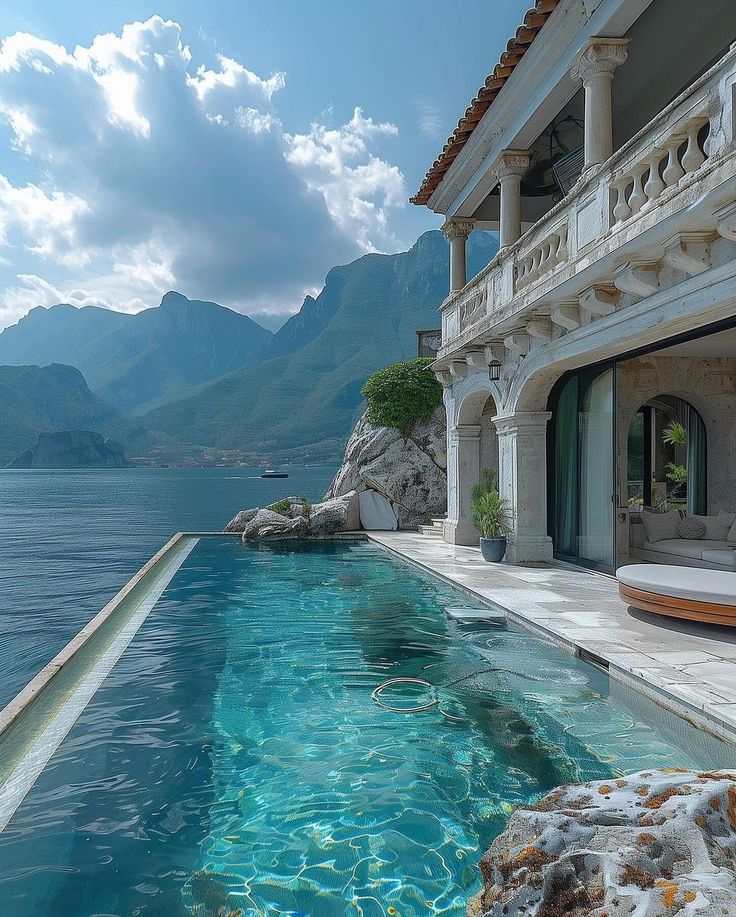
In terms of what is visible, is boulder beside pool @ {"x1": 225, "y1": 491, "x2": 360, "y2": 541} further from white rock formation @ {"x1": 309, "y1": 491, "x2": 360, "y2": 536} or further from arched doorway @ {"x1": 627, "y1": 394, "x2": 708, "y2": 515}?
arched doorway @ {"x1": 627, "y1": 394, "x2": 708, "y2": 515}

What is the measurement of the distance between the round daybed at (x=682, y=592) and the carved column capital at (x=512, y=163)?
7437mm

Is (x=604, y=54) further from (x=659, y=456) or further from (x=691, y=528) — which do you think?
(x=659, y=456)

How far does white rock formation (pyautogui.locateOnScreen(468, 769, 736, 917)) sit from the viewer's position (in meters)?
1.80

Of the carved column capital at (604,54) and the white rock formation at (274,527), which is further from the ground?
the carved column capital at (604,54)

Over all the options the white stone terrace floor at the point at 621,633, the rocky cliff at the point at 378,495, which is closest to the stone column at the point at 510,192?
the white stone terrace floor at the point at 621,633

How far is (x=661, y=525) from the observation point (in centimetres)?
1209

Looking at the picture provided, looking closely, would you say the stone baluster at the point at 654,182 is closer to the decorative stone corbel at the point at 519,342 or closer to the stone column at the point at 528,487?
the decorative stone corbel at the point at 519,342

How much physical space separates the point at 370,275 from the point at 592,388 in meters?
158

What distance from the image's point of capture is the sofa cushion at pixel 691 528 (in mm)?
11898

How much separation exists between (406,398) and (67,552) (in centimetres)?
1291

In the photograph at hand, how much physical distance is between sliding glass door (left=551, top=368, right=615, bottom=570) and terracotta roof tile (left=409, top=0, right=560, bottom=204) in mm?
4800

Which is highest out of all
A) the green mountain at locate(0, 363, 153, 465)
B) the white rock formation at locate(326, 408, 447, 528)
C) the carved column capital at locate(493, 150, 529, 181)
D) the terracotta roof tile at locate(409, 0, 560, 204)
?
the green mountain at locate(0, 363, 153, 465)

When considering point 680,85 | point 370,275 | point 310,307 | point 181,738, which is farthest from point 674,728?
point 310,307

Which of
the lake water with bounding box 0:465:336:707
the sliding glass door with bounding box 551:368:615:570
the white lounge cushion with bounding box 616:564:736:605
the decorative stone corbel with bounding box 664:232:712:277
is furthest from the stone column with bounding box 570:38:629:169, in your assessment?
the lake water with bounding box 0:465:336:707
